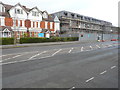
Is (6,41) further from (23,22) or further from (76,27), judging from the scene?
(76,27)

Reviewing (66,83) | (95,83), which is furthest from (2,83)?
(95,83)

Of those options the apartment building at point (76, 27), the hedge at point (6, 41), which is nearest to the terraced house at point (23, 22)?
the hedge at point (6, 41)

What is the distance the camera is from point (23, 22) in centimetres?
3684

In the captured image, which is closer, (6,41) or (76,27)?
(6,41)

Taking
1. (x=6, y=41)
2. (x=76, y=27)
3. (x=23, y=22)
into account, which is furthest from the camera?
(x=76, y=27)

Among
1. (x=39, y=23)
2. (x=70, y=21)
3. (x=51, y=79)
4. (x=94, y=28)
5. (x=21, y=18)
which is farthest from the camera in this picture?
(x=94, y=28)

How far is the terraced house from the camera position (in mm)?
32925

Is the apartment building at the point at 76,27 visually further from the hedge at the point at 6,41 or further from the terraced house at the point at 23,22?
the hedge at the point at 6,41

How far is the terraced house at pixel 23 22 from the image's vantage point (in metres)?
32.9

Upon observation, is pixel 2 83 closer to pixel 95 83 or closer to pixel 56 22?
pixel 95 83

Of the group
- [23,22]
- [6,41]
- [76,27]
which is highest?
[76,27]

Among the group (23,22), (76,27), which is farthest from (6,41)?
(76,27)

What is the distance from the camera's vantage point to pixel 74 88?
17.4 ft

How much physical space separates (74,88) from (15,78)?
3441mm
